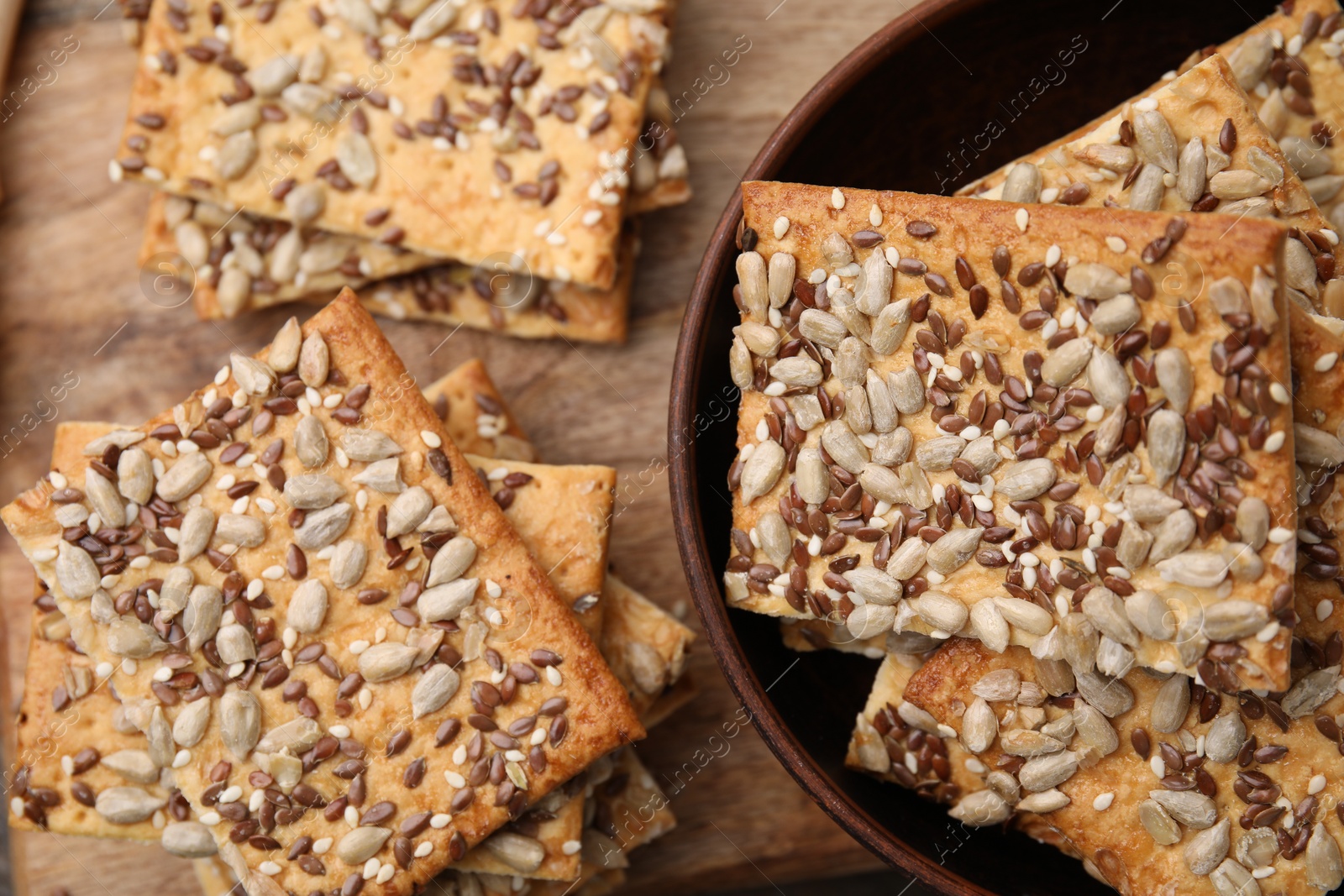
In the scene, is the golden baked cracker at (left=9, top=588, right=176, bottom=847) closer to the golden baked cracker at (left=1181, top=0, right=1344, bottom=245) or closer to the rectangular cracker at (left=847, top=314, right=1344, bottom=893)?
the rectangular cracker at (left=847, top=314, right=1344, bottom=893)

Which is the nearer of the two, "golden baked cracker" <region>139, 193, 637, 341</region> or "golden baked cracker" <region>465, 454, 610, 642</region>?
"golden baked cracker" <region>465, 454, 610, 642</region>

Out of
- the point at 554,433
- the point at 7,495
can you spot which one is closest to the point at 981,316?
the point at 554,433

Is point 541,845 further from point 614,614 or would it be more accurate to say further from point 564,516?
point 564,516

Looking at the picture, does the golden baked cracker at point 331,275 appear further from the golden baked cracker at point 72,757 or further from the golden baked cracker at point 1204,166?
the golden baked cracker at point 1204,166

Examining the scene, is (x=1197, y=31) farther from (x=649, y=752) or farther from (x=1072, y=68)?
(x=649, y=752)

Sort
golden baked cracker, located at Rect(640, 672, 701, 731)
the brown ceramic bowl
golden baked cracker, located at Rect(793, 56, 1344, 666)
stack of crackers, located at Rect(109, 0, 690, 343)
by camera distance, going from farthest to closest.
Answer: golden baked cracker, located at Rect(640, 672, 701, 731), stack of crackers, located at Rect(109, 0, 690, 343), the brown ceramic bowl, golden baked cracker, located at Rect(793, 56, 1344, 666)

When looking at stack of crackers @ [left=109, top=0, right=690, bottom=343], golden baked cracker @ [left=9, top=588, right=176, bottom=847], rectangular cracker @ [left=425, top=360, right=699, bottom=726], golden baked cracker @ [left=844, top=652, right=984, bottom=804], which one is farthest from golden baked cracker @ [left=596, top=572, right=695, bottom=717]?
golden baked cracker @ [left=9, top=588, right=176, bottom=847]

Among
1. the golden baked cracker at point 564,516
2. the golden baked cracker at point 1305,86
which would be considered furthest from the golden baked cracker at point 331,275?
the golden baked cracker at point 1305,86
